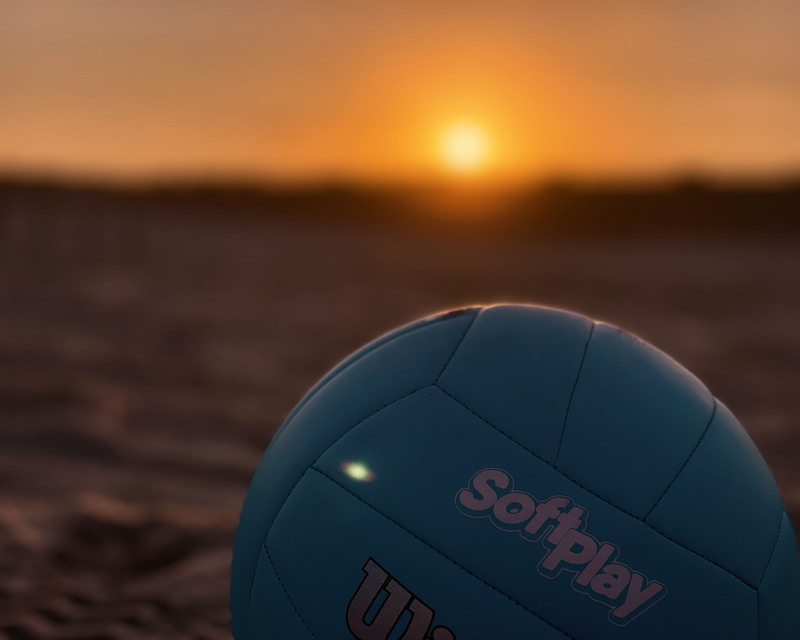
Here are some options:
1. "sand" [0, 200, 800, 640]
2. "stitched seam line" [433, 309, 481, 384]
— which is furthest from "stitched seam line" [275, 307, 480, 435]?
"sand" [0, 200, 800, 640]

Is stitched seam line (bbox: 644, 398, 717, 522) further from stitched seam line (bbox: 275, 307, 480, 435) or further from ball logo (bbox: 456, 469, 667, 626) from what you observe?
stitched seam line (bbox: 275, 307, 480, 435)

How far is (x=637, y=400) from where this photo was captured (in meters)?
1.89

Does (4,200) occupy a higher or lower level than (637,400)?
higher

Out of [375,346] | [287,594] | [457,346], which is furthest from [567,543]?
[375,346]

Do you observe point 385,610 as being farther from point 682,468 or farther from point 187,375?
point 187,375

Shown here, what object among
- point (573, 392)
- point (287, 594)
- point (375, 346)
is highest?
point (375, 346)

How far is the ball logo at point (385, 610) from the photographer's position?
5.57 feet

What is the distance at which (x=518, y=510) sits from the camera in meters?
1.71

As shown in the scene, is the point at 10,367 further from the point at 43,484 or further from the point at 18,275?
the point at 18,275

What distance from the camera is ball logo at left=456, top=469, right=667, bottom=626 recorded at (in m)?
1.67

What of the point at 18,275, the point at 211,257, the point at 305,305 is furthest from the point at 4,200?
the point at 305,305

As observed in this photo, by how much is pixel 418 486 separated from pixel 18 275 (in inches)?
525

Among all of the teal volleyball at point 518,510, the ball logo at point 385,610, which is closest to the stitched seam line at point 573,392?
the teal volleyball at point 518,510

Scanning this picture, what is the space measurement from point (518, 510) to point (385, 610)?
37 centimetres
